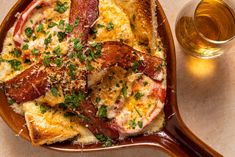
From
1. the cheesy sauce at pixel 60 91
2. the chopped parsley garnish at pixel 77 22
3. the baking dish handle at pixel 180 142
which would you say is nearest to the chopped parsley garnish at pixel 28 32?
the cheesy sauce at pixel 60 91

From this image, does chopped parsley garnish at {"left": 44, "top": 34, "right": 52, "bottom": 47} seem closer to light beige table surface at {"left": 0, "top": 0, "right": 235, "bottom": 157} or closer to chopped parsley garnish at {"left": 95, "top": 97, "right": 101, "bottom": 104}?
chopped parsley garnish at {"left": 95, "top": 97, "right": 101, "bottom": 104}

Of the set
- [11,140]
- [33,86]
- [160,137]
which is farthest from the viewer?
[11,140]

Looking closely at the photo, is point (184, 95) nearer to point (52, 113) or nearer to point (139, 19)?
point (139, 19)

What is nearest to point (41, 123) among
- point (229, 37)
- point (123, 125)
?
point (123, 125)

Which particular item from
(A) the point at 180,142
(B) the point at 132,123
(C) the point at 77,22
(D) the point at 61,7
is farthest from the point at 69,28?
(A) the point at 180,142

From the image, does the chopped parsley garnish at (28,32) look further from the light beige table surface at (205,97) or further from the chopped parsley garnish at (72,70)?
the light beige table surface at (205,97)
